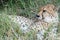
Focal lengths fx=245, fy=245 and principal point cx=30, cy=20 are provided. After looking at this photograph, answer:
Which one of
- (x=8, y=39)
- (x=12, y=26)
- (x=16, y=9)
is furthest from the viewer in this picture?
(x=16, y=9)

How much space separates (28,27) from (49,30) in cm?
42

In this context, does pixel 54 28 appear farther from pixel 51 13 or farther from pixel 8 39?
pixel 8 39

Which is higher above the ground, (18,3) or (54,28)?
(18,3)

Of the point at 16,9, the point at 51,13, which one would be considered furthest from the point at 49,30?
the point at 16,9

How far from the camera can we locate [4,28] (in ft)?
13.6

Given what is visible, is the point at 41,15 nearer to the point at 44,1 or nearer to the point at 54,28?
the point at 54,28

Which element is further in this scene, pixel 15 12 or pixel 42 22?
pixel 15 12

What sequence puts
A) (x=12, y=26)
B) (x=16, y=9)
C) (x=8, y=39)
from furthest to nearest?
(x=16, y=9), (x=12, y=26), (x=8, y=39)

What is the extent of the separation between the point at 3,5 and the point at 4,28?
0.97m

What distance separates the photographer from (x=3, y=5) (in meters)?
5.02

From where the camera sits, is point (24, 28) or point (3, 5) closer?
point (24, 28)

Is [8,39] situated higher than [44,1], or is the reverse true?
[44,1]

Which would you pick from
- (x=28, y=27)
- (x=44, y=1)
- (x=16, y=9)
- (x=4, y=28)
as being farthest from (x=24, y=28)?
(x=44, y=1)

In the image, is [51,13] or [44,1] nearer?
[51,13]
